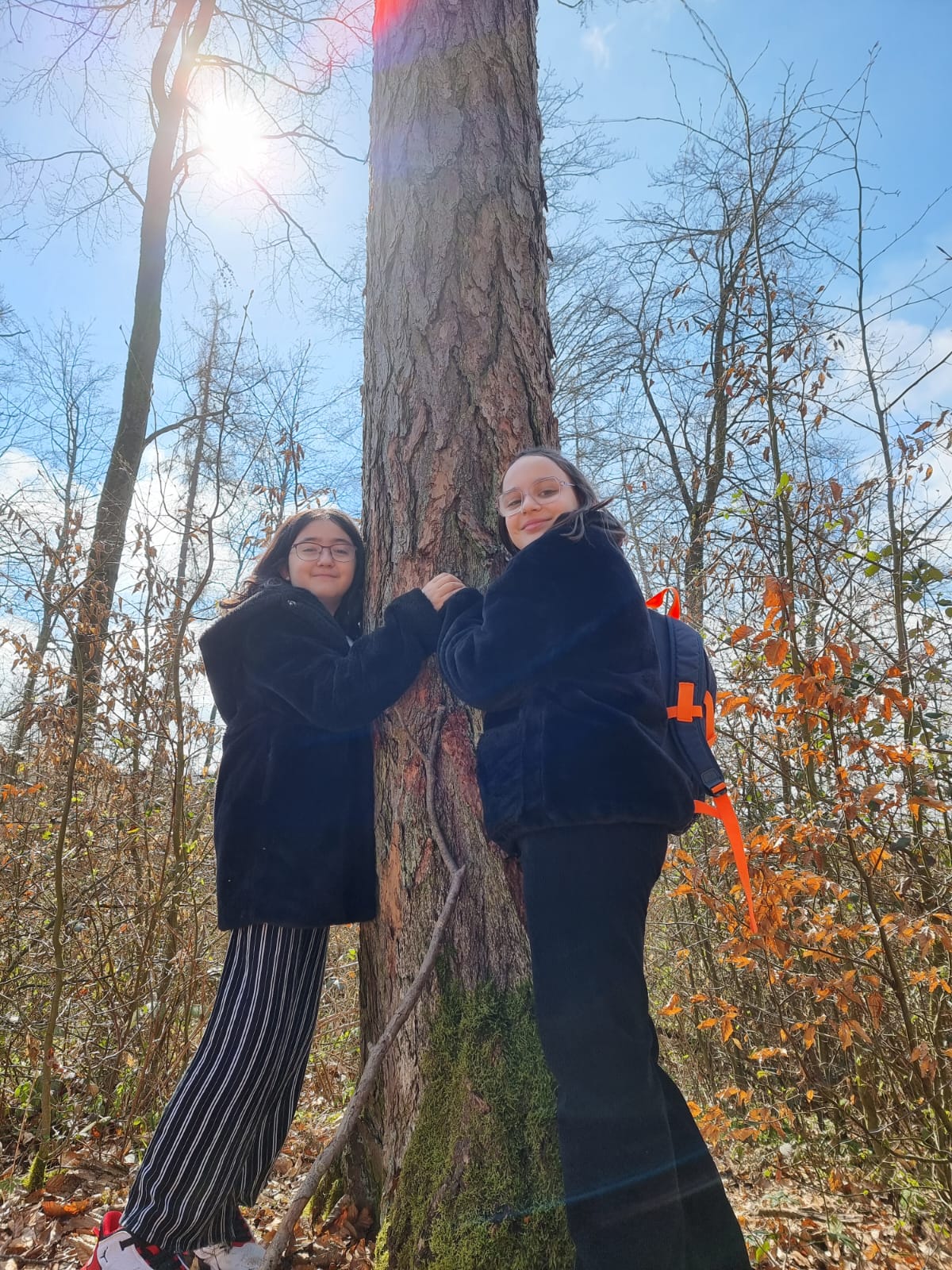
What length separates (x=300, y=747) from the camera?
2.31 metres

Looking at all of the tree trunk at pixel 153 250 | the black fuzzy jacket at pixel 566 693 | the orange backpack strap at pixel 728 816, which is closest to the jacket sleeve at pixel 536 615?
the black fuzzy jacket at pixel 566 693

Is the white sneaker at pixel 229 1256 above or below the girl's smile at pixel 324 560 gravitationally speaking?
below

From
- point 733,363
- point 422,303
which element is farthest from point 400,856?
point 733,363

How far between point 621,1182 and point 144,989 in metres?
2.59

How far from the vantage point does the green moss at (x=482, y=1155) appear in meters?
1.74

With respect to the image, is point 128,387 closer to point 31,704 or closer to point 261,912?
point 31,704

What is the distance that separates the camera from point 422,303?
2.42m

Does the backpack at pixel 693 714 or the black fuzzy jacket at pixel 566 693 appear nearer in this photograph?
the black fuzzy jacket at pixel 566 693

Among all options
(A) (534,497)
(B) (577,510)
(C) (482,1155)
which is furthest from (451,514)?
(C) (482,1155)

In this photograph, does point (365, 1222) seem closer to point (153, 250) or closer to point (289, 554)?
point (289, 554)

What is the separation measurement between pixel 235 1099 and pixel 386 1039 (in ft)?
1.63

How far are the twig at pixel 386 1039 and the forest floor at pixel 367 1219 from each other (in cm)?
52

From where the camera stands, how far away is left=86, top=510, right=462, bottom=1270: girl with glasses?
1.96m

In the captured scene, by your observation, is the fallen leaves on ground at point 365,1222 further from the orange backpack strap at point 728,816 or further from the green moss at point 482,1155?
the orange backpack strap at point 728,816
